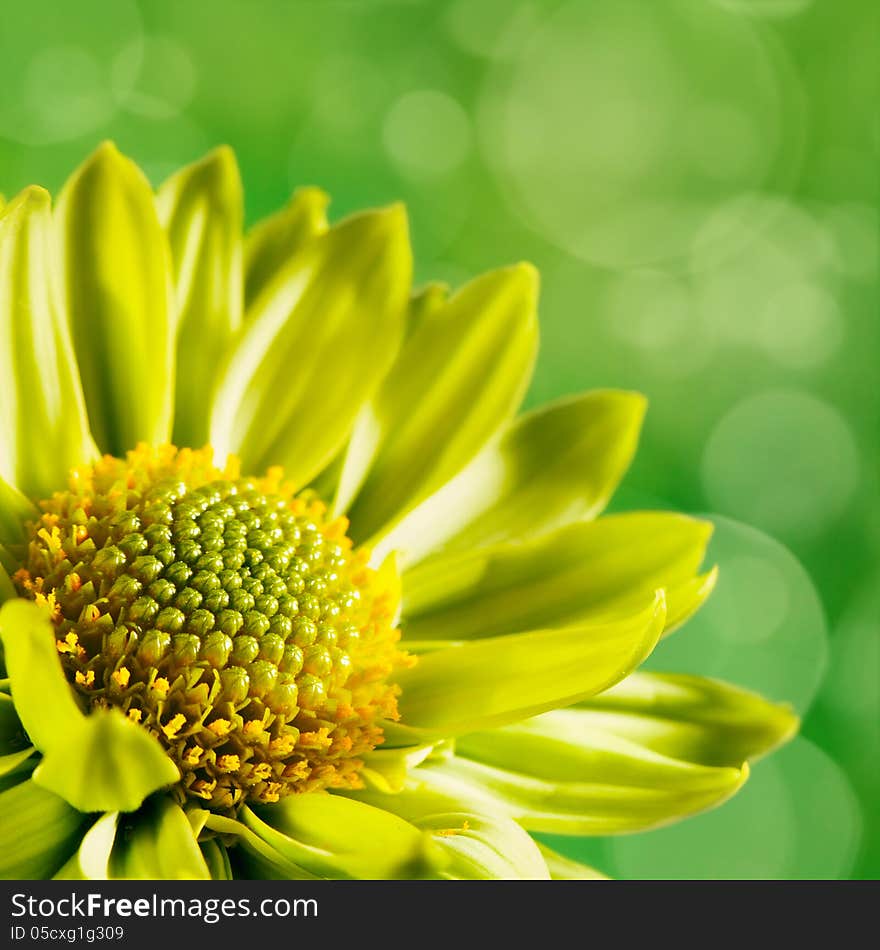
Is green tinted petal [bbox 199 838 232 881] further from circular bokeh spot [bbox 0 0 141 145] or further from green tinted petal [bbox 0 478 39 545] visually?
circular bokeh spot [bbox 0 0 141 145]

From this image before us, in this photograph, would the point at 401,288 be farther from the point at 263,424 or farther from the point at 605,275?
the point at 605,275

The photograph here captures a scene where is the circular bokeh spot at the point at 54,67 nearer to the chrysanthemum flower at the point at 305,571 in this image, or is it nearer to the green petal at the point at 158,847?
the chrysanthemum flower at the point at 305,571

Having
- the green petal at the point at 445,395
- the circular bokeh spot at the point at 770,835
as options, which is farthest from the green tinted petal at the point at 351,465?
the circular bokeh spot at the point at 770,835

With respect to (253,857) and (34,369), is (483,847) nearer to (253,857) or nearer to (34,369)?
(253,857)

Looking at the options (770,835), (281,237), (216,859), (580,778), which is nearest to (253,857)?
Answer: (216,859)

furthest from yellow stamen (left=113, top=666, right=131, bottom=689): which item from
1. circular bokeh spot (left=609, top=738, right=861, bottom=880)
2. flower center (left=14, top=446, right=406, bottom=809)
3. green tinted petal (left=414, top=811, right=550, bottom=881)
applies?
circular bokeh spot (left=609, top=738, right=861, bottom=880)
